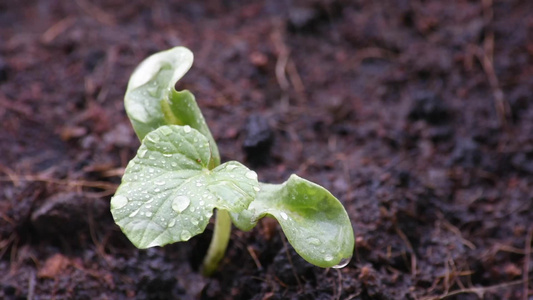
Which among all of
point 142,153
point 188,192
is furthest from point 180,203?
point 142,153

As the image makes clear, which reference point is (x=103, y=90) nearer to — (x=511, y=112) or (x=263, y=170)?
(x=263, y=170)

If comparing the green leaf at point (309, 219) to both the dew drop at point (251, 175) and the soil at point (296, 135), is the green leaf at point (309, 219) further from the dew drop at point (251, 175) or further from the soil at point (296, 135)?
the soil at point (296, 135)

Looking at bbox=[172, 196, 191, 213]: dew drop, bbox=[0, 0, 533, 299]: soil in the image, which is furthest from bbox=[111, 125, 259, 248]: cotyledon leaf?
bbox=[0, 0, 533, 299]: soil

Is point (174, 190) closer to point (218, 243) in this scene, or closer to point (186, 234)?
point (186, 234)

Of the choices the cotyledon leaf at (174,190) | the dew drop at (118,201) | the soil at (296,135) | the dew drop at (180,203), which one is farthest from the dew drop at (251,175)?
the soil at (296,135)

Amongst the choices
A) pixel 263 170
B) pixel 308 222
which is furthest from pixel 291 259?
pixel 263 170
